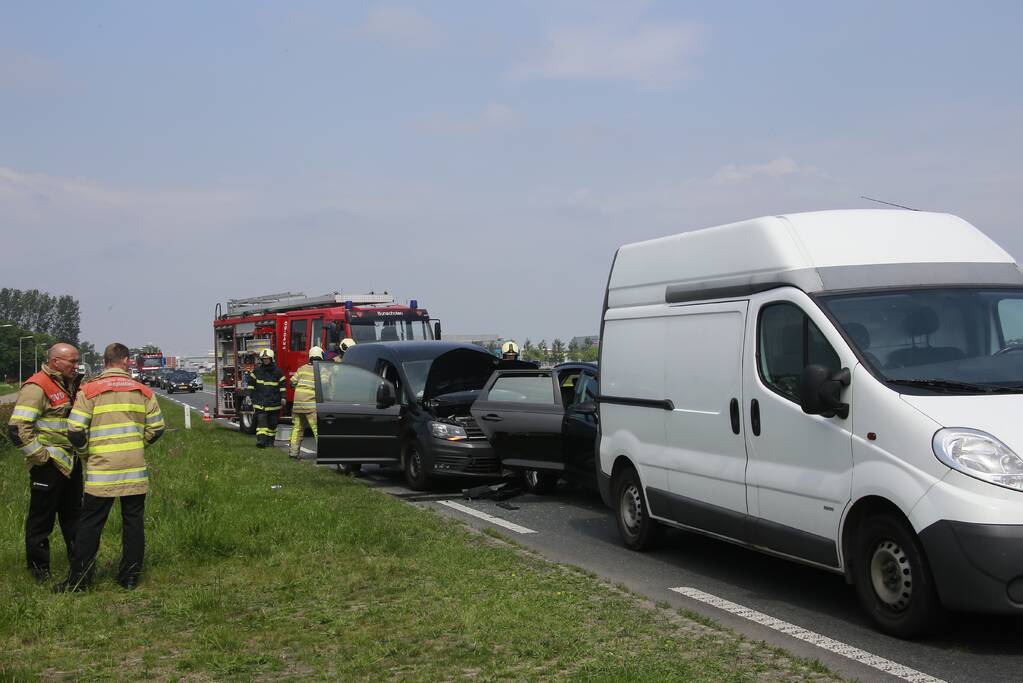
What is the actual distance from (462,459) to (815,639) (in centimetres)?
746

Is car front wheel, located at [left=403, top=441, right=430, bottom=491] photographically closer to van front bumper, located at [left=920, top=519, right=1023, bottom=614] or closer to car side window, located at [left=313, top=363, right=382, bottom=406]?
car side window, located at [left=313, top=363, right=382, bottom=406]

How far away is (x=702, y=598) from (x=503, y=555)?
1.77m

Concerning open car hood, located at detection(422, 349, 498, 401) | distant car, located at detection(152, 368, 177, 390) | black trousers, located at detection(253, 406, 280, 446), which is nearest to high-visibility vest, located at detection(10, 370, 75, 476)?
open car hood, located at detection(422, 349, 498, 401)

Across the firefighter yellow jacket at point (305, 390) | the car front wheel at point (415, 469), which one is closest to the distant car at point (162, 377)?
the firefighter yellow jacket at point (305, 390)

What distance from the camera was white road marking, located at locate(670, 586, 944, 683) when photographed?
5454mm

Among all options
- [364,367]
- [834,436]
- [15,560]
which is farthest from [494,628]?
[364,367]

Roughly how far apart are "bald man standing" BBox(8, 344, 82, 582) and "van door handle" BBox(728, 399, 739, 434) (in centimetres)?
453

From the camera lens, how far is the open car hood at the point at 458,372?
14.3 metres

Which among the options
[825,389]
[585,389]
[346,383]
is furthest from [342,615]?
[346,383]

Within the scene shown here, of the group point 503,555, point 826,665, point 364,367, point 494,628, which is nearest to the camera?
point 826,665

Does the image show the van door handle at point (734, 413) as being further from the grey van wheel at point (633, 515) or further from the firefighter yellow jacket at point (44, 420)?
the firefighter yellow jacket at point (44, 420)

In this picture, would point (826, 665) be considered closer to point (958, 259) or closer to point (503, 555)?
point (958, 259)

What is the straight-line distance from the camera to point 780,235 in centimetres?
728

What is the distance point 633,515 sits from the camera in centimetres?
937
